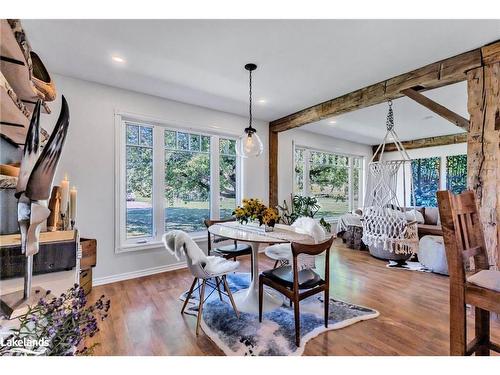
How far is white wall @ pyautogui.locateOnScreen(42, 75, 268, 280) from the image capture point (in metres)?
3.10

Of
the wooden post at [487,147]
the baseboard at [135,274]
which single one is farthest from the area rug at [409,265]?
the baseboard at [135,274]

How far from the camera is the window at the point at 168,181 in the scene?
142 inches

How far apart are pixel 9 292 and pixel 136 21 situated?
200 centimetres

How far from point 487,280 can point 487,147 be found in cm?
176

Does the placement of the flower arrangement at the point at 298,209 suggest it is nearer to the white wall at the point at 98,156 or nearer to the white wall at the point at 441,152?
the white wall at the point at 98,156

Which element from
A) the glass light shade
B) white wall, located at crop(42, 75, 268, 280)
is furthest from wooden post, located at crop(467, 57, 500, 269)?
white wall, located at crop(42, 75, 268, 280)

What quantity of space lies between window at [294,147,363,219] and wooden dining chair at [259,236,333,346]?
11.8ft

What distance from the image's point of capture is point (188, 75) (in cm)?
301

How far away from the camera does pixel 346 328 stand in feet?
7.37

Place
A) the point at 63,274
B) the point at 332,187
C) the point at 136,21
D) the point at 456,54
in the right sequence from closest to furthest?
the point at 63,274 → the point at 136,21 → the point at 456,54 → the point at 332,187

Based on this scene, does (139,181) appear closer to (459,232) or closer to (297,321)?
(297,321)

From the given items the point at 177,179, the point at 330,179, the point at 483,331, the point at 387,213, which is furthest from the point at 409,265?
the point at 177,179
